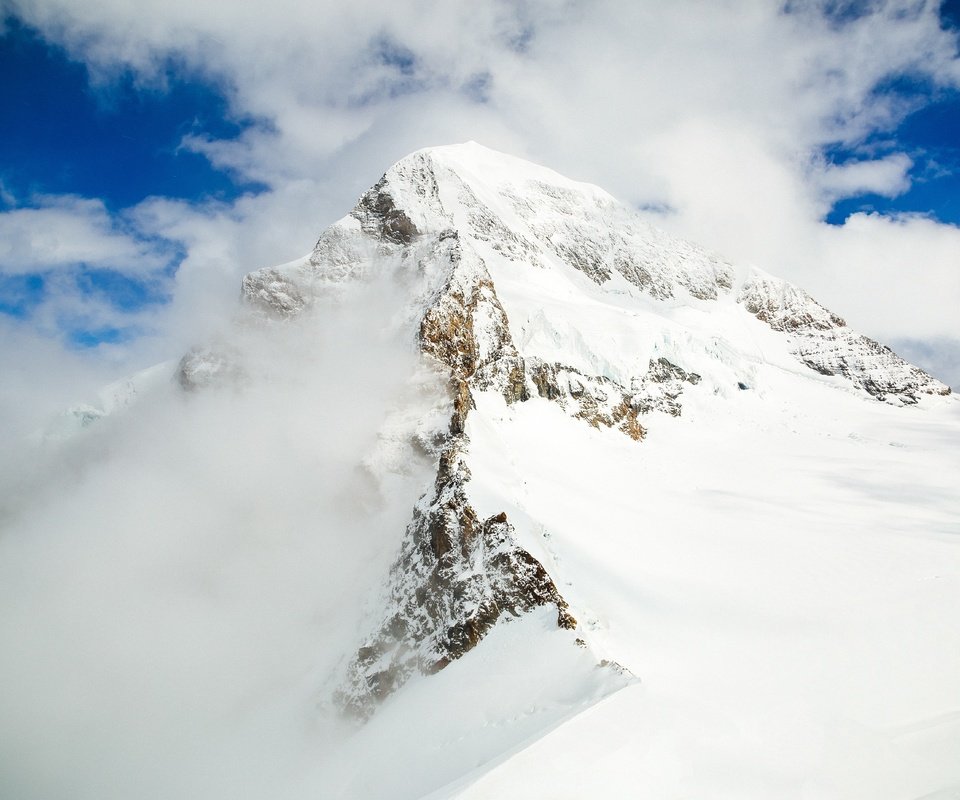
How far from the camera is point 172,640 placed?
33500mm

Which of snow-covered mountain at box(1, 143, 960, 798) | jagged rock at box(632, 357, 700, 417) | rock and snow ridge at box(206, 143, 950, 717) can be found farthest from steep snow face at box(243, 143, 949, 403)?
jagged rock at box(632, 357, 700, 417)

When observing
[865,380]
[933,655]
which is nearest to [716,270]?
[865,380]

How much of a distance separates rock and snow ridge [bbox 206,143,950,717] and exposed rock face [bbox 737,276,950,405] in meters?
0.29

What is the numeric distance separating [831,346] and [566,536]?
228 ft

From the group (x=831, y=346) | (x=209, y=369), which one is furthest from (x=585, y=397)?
(x=831, y=346)

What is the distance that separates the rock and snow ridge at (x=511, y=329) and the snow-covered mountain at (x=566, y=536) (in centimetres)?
24

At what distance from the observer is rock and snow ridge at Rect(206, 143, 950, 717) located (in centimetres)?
2341

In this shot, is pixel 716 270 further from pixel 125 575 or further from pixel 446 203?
pixel 125 575

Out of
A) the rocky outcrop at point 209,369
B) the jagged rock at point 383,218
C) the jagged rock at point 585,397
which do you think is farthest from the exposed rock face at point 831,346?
the rocky outcrop at point 209,369

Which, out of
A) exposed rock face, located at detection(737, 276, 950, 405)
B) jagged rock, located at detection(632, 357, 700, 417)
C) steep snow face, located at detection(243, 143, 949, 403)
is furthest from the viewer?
exposed rock face, located at detection(737, 276, 950, 405)

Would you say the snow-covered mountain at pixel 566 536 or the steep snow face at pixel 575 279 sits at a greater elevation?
Answer: the steep snow face at pixel 575 279

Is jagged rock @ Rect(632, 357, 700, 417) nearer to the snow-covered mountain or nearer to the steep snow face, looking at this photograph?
the snow-covered mountain

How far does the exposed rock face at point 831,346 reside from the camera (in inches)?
2862

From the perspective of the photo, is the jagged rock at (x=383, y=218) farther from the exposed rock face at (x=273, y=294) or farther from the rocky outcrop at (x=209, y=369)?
the rocky outcrop at (x=209, y=369)
